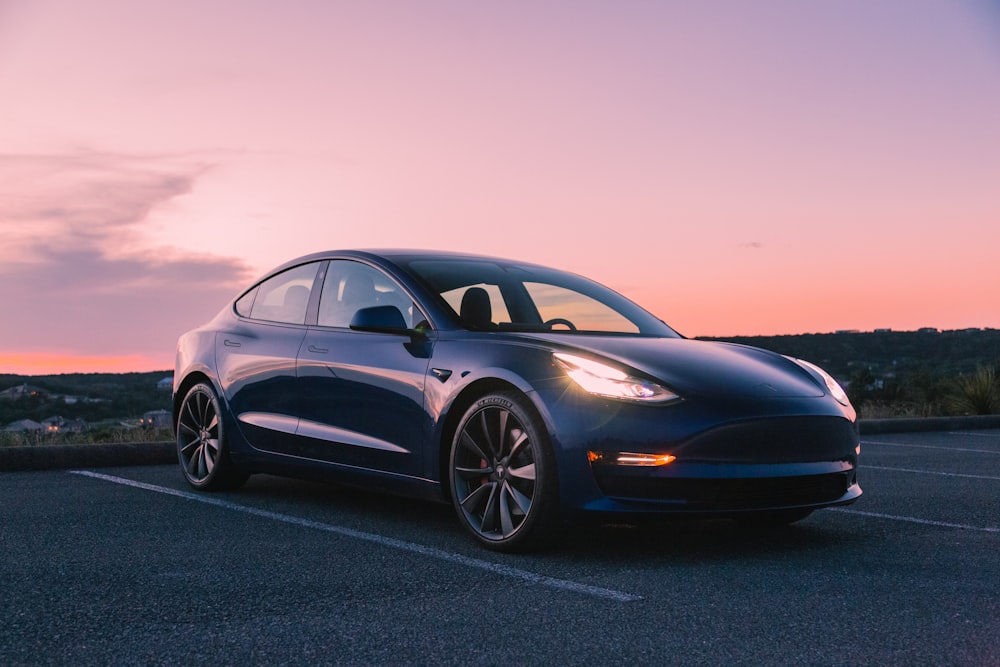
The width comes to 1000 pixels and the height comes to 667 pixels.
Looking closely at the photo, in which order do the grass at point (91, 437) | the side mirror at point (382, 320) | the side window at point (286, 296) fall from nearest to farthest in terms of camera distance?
the side mirror at point (382, 320), the side window at point (286, 296), the grass at point (91, 437)

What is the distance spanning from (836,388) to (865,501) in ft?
5.50

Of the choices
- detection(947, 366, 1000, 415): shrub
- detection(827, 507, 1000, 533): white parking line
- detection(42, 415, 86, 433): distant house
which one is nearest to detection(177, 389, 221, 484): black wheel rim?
detection(42, 415, 86, 433): distant house

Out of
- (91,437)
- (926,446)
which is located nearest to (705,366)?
(926,446)

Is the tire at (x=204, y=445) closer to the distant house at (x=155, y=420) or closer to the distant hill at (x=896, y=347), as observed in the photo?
the distant house at (x=155, y=420)

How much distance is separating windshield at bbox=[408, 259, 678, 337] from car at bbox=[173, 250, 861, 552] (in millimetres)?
15

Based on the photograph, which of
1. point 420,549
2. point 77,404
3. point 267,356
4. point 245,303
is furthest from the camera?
point 77,404

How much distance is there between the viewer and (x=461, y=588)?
4.36m

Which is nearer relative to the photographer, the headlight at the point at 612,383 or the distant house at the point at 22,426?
the headlight at the point at 612,383

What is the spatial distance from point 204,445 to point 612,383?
3680mm

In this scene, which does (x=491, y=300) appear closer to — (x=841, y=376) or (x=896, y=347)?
(x=841, y=376)

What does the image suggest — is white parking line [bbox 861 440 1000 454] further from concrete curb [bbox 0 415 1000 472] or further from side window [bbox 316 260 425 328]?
concrete curb [bbox 0 415 1000 472]

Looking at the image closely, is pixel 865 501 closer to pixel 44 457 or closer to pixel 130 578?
pixel 130 578

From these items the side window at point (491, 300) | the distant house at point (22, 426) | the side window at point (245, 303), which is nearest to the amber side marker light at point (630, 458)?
the side window at point (491, 300)

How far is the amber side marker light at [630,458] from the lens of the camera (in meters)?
4.81
